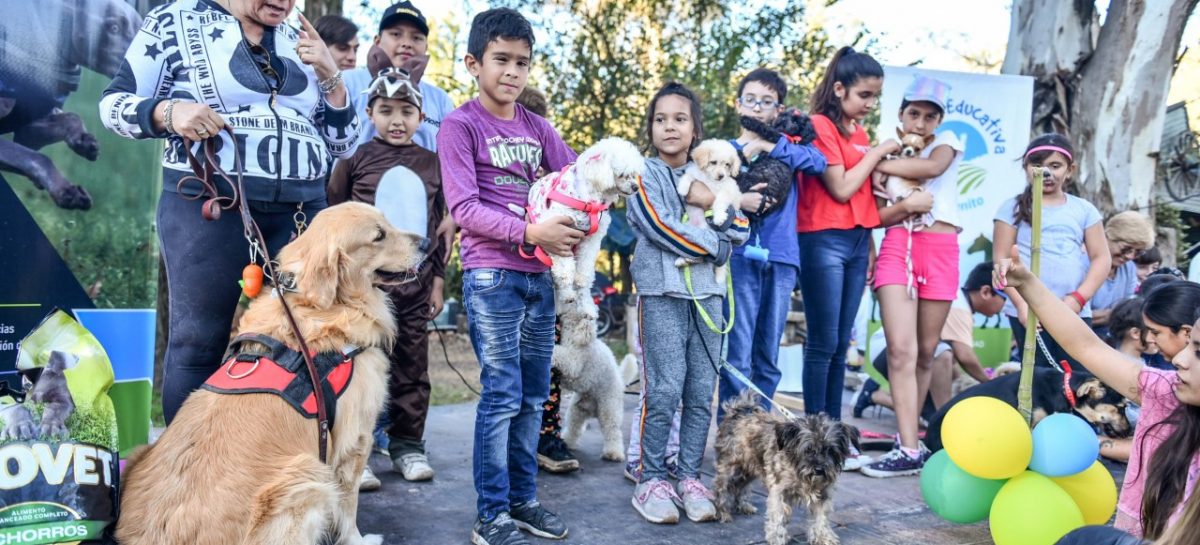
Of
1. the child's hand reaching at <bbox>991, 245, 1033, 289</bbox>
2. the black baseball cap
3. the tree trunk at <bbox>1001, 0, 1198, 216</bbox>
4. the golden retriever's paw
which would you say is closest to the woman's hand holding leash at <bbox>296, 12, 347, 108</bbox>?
the black baseball cap

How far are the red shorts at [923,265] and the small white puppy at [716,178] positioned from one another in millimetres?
1290

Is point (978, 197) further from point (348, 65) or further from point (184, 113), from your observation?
point (184, 113)

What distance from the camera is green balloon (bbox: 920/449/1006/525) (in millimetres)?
3584

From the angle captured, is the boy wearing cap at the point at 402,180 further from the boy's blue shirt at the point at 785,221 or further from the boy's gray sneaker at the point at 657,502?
the boy's blue shirt at the point at 785,221

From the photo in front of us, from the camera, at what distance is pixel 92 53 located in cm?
329

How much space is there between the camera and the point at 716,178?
4148mm

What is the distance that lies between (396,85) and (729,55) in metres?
10.1

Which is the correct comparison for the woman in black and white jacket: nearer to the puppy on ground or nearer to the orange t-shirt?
the puppy on ground

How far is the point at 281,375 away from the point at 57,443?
809 millimetres

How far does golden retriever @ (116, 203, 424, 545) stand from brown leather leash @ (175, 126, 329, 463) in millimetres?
42

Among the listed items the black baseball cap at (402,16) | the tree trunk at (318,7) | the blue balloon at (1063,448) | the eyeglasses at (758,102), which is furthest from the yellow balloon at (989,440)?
the tree trunk at (318,7)

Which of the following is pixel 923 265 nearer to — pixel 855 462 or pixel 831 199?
pixel 831 199

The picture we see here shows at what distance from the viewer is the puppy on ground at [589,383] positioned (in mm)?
4723

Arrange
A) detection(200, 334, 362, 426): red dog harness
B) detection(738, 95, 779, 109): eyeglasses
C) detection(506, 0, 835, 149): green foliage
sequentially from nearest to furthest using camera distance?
detection(200, 334, 362, 426): red dog harness
detection(738, 95, 779, 109): eyeglasses
detection(506, 0, 835, 149): green foliage
